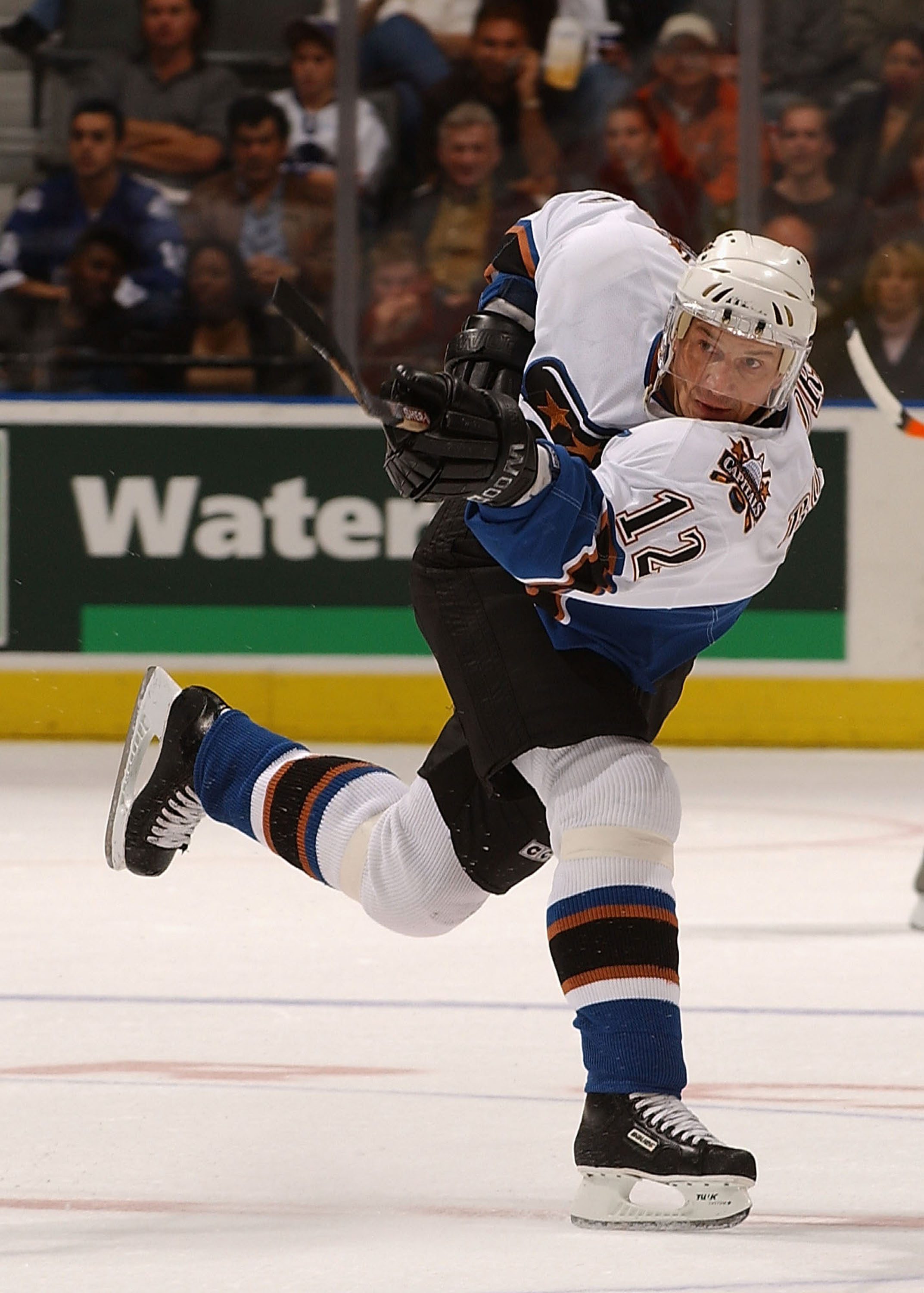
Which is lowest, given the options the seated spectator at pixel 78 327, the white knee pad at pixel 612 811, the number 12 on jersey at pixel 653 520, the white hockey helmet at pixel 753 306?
the seated spectator at pixel 78 327

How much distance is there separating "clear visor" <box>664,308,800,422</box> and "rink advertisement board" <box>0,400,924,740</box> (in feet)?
12.4

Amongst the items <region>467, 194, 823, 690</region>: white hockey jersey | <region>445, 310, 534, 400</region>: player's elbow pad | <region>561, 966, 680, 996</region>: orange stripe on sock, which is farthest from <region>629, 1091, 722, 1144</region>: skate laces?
<region>445, 310, 534, 400</region>: player's elbow pad

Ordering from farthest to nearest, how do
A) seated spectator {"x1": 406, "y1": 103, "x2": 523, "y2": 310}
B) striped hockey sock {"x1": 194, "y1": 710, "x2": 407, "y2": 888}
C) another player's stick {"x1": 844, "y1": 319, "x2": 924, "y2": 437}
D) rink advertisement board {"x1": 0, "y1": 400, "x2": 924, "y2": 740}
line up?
seated spectator {"x1": 406, "y1": 103, "x2": 523, "y2": 310} → rink advertisement board {"x1": 0, "y1": 400, "x2": 924, "y2": 740} → another player's stick {"x1": 844, "y1": 319, "x2": 924, "y2": 437} → striped hockey sock {"x1": 194, "y1": 710, "x2": 407, "y2": 888}

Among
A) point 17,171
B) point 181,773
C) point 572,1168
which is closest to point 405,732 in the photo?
point 17,171

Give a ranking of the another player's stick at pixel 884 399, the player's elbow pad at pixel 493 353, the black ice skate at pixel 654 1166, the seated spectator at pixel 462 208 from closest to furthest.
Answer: the black ice skate at pixel 654 1166
the player's elbow pad at pixel 493 353
the another player's stick at pixel 884 399
the seated spectator at pixel 462 208

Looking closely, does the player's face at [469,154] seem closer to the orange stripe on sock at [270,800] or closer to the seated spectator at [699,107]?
the seated spectator at [699,107]

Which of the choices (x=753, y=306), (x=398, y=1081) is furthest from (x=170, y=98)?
(x=753, y=306)

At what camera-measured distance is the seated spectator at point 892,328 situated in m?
6.10

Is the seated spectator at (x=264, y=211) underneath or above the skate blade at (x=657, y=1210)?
underneath

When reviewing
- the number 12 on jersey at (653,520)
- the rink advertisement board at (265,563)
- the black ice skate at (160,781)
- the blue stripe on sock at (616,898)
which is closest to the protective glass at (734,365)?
the number 12 on jersey at (653,520)

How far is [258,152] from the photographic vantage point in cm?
621

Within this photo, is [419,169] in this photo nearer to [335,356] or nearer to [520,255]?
[520,255]

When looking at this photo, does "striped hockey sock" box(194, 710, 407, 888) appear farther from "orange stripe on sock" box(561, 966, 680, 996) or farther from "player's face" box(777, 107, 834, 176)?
"player's face" box(777, 107, 834, 176)

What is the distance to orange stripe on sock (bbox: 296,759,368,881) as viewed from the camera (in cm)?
260
